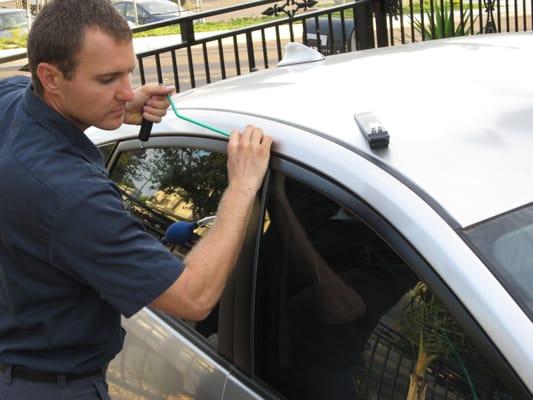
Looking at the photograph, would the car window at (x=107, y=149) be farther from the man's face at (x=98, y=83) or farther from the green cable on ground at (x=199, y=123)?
the man's face at (x=98, y=83)

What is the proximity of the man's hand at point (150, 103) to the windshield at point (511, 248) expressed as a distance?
45.3 inches

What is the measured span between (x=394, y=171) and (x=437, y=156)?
12 centimetres

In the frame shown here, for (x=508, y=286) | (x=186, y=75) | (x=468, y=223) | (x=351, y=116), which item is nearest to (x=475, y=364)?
(x=508, y=286)

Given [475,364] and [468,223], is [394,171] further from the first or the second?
[475,364]

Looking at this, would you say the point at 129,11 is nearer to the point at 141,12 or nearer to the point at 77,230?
the point at 141,12

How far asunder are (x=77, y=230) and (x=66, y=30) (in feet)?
1.49

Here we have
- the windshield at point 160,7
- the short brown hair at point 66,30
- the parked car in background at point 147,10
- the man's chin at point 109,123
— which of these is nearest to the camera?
the short brown hair at point 66,30

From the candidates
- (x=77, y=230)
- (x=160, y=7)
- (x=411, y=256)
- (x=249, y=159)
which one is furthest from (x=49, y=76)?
(x=160, y=7)

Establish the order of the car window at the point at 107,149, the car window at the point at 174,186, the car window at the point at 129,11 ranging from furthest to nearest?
1. the car window at the point at 129,11
2. the car window at the point at 107,149
3. the car window at the point at 174,186

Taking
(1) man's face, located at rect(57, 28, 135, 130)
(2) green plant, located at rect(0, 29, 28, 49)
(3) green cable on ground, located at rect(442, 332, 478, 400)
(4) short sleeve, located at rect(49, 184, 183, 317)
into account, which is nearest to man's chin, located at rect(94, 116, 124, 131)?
(1) man's face, located at rect(57, 28, 135, 130)

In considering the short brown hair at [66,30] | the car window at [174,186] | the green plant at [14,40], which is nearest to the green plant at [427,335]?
the car window at [174,186]

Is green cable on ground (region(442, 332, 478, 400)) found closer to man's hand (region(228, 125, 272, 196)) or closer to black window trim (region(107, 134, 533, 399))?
black window trim (region(107, 134, 533, 399))

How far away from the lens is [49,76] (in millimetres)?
1949

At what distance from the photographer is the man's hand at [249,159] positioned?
2043 mm
